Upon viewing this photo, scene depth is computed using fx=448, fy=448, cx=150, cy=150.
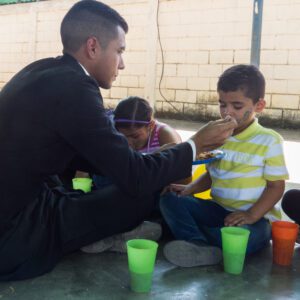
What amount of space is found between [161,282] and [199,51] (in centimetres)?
670

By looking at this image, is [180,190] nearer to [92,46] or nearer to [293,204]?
[293,204]

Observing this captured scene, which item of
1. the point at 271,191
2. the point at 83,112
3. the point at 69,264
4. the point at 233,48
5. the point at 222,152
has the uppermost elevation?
the point at 233,48

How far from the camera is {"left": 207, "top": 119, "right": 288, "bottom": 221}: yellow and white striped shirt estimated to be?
217cm

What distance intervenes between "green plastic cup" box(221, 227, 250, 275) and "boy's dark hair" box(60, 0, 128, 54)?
996mm

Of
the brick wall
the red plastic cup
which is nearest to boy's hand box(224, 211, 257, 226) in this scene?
the red plastic cup

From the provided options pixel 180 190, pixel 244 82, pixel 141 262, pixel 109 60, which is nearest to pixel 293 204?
pixel 180 190

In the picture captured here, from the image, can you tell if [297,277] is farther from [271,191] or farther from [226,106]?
[226,106]

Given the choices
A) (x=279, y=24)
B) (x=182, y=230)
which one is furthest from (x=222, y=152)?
(x=279, y=24)

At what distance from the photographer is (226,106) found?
89.9 inches

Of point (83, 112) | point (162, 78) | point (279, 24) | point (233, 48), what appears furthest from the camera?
point (162, 78)

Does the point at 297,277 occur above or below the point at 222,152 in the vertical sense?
below

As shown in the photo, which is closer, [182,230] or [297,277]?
[297,277]

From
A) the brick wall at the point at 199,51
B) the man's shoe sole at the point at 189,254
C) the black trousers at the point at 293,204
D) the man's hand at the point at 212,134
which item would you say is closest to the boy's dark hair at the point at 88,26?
the man's hand at the point at 212,134

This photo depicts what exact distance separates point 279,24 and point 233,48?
2.81 feet
